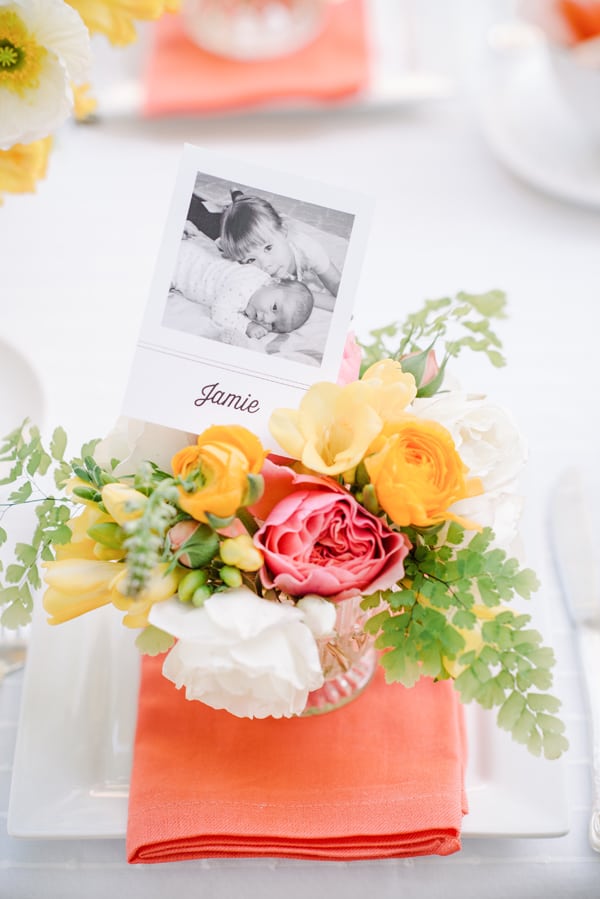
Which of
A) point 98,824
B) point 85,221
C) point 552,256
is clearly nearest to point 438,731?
point 98,824

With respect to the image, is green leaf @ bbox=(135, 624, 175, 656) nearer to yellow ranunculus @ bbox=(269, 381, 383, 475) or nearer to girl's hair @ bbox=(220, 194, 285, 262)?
yellow ranunculus @ bbox=(269, 381, 383, 475)

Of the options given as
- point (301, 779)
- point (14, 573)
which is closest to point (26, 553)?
point (14, 573)

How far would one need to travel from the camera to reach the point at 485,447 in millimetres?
498

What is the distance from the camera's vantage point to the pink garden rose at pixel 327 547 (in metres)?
0.46

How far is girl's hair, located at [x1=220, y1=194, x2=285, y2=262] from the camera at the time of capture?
0.52 m

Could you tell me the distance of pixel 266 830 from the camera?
57 centimetres

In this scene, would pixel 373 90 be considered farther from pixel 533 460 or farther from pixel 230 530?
pixel 230 530

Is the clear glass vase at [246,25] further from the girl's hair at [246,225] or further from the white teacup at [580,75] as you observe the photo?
the girl's hair at [246,225]

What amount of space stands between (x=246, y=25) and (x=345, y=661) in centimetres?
83

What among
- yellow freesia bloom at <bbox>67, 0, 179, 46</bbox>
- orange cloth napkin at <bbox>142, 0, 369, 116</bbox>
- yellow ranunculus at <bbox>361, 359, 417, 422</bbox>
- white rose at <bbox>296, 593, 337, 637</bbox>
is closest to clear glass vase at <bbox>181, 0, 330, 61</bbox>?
orange cloth napkin at <bbox>142, 0, 369, 116</bbox>

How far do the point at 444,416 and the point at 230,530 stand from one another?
144 mm

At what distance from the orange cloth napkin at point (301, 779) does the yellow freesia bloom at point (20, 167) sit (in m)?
0.39

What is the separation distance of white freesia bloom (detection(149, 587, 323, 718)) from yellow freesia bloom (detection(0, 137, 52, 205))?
1.22 ft

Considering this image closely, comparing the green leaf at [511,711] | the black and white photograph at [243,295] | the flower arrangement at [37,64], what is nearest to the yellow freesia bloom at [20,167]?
the flower arrangement at [37,64]
